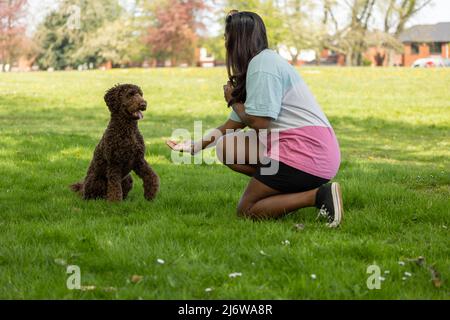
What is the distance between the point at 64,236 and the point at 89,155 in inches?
175

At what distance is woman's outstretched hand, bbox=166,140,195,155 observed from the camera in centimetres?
536

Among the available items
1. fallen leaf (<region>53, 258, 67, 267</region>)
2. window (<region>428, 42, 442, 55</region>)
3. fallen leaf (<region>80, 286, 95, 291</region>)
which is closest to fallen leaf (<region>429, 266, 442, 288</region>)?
fallen leaf (<region>80, 286, 95, 291</region>)

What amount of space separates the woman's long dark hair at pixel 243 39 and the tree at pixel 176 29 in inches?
1885

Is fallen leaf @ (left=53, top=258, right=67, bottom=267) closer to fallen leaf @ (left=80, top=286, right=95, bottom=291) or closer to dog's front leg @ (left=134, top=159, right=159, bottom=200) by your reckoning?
fallen leaf @ (left=80, top=286, right=95, bottom=291)

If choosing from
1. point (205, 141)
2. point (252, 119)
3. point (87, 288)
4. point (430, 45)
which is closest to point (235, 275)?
point (87, 288)

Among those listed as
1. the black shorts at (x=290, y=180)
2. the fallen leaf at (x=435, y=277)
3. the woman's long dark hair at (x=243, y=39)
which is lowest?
the fallen leaf at (x=435, y=277)

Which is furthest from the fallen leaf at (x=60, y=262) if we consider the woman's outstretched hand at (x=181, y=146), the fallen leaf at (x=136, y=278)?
the woman's outstretched hand at (x=181, y=146)

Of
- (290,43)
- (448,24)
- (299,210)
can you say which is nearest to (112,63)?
(290,43)

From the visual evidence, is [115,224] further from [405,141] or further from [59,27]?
[59,27]

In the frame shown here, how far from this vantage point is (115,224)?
498 cm

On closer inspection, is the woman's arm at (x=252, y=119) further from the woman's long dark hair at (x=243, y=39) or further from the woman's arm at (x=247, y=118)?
the woman's long dark hair at (x=243, y=39)

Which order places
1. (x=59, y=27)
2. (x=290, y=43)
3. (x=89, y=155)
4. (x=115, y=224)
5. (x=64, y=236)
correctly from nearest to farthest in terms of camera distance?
1. (x=64, y=236)
2. (x=115, y=224)
3. (x=89, y=155)
4. (x=290, y=43)
5. (x=59, y=27)

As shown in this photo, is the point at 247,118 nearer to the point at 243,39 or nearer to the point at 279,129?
the point at 279,129

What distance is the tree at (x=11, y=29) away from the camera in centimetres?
3230
